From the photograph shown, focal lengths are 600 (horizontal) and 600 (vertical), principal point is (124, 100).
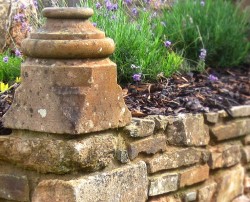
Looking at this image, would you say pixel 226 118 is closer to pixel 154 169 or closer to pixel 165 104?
pixel 165 104

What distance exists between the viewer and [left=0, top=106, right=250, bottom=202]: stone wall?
8.86 feet

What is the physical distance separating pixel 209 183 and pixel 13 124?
4.89 feet

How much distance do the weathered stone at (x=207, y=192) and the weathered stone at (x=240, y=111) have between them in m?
0.50

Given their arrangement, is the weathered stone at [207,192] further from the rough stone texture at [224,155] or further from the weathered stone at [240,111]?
the weathered stone at [240,111]

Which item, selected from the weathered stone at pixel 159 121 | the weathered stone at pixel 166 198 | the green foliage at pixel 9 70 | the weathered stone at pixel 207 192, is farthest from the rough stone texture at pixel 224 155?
the green foliage at pixel 9 70

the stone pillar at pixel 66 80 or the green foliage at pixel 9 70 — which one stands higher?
the stone pillar at pixel 66 80

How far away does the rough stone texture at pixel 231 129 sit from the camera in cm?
382

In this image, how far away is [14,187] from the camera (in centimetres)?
281

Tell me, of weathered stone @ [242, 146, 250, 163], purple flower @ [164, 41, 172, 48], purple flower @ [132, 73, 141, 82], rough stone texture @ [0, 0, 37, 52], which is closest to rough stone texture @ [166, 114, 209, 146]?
purple flower @ [132, 73, 141, 82]

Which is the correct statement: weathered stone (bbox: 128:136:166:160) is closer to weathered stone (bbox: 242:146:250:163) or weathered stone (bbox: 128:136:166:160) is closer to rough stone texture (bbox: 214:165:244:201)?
rough stone texture (bbox: 214:165:244:201)

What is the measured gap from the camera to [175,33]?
4887 mm

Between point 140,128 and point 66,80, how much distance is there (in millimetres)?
598

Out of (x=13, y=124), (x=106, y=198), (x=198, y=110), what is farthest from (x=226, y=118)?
(x=13, y=124)

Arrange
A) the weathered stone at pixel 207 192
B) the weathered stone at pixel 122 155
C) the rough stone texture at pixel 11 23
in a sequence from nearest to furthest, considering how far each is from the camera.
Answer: the weathered stone at pixel 122 155 → the weathered stone at pixel 207 192 → the rough stone texture at pixel 11 23
